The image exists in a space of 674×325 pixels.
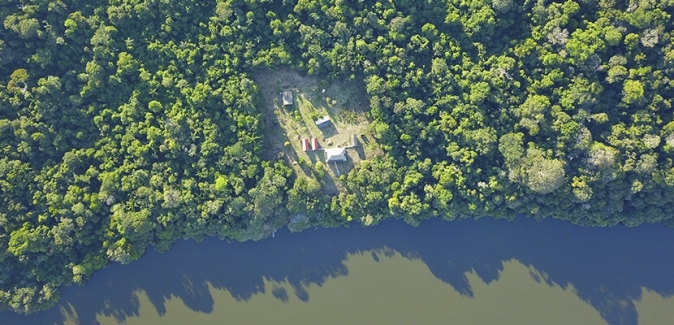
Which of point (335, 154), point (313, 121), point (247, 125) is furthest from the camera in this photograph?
point (313, 121)

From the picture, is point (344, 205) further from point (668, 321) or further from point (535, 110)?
point (668, 321)

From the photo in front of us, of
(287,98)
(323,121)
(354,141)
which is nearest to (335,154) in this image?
(354,141)

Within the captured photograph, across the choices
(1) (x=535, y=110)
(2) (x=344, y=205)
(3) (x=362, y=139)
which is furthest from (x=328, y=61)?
(1) (x=535, y=110)

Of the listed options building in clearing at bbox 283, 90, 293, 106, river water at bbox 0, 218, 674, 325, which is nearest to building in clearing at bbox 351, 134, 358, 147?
building in clearing at bbox 283, 90, 293, 106

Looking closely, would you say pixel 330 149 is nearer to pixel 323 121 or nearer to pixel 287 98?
pixel 323 121

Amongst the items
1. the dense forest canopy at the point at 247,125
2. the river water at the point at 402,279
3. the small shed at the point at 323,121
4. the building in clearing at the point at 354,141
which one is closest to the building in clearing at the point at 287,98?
the dense forest canopy at the point at 247,125
